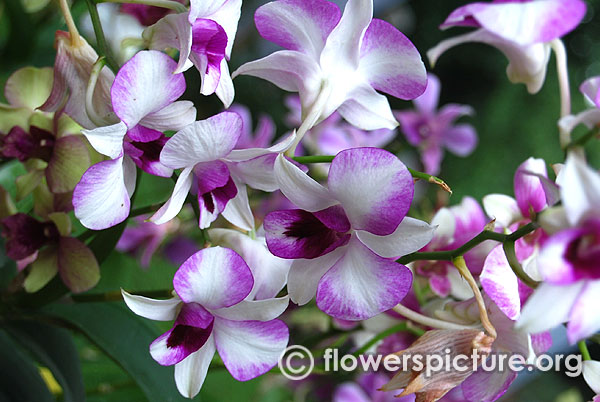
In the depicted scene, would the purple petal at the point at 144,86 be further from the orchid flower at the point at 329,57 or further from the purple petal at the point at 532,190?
the purple petal at the point at 532,190

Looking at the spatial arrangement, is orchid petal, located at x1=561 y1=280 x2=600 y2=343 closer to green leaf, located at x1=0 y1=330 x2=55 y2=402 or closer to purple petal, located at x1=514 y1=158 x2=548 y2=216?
purple petal, located at x1=514 y1=158 x2=548 y2=216

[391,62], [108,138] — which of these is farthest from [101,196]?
[391,62]

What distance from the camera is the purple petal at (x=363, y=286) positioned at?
229 mm

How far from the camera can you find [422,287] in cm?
36

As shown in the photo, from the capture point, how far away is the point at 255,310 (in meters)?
0.25

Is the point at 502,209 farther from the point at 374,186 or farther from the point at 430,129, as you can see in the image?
the point at 430,129

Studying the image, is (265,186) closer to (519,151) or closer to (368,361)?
(368,361)

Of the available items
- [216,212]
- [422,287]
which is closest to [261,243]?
[216,212]

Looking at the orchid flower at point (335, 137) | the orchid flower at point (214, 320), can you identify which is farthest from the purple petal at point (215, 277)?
the orchid flower at point (335, 137)

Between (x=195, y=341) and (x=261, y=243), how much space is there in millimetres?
50

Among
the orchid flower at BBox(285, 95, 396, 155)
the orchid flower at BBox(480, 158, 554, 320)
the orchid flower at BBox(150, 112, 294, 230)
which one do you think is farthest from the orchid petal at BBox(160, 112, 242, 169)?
the orchid flower at BBox(285, 95, 396, 155)

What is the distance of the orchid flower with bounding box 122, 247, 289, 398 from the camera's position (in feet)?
0.77

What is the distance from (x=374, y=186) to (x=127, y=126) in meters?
0.09

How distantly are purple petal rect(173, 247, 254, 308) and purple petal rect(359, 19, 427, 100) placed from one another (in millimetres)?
101
